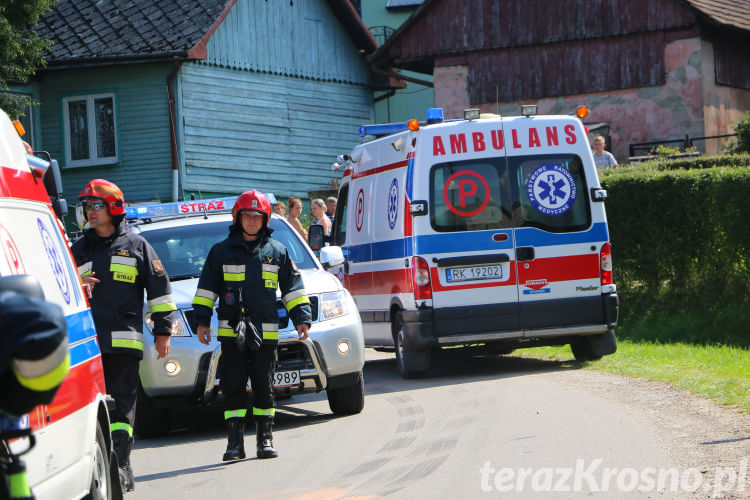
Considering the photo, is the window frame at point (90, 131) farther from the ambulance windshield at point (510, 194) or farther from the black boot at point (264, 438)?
the black boot at point (264, 438)

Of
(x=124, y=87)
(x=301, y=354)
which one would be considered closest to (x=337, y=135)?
(x=124, y=87)

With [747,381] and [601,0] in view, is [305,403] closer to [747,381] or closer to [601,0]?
[747,381]

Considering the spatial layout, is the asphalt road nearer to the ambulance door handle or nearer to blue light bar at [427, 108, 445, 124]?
Result: the ambulance door handle

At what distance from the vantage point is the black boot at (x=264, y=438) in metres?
8.74

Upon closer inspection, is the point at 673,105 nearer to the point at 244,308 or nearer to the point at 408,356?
the point at 408,356

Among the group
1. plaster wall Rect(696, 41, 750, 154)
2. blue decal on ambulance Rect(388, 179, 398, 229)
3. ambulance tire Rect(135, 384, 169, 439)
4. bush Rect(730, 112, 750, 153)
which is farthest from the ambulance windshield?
plaster wall Rect(696, 41, 750, 154)

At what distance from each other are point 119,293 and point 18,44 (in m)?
18.3

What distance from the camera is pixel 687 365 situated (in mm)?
12672

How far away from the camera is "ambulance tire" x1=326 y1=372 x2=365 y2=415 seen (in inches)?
412

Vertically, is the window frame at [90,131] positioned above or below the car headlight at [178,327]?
above

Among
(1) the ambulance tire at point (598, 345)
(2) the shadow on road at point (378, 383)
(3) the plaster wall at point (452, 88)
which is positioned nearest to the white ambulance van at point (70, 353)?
(2) the shadow on road at point (378, 383)

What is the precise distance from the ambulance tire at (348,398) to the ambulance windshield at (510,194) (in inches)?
103

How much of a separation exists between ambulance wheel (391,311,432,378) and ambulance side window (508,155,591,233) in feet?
5.24

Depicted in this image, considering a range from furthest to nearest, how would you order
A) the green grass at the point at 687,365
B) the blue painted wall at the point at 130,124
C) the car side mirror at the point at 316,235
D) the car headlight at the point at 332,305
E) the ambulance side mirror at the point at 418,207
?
the blue painted wall at the point at 130,124 → the car side mirror at the point at 316,235 → the ambulance side mirror at the point at 418,207 → the green grass at the point at 687,365 → the car headlight at the point at 332,305
